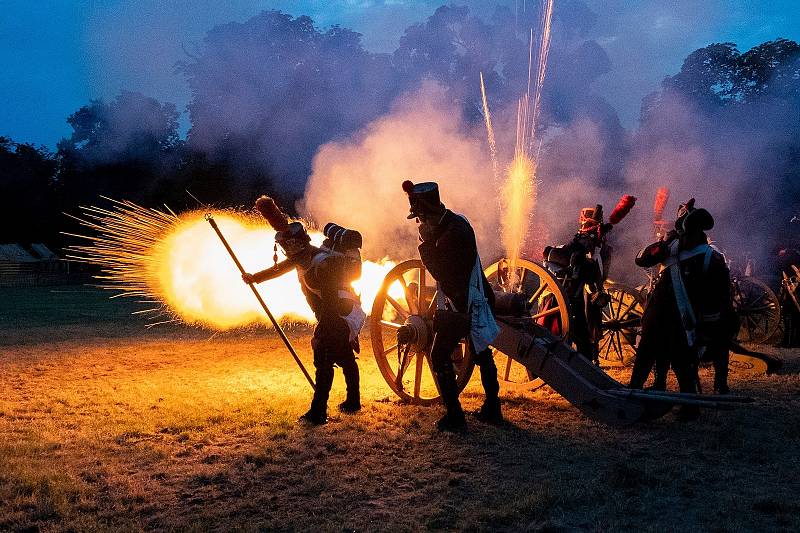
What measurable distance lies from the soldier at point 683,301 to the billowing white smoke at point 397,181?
5043 mm

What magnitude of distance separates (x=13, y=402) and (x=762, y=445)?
553 cm

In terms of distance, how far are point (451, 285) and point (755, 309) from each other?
222 inches

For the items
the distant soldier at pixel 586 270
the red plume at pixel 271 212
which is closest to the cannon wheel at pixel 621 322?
the distant soldier at pixel 586 270

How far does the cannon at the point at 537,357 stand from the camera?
14.3ft

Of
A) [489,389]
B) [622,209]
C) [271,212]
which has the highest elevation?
[622,209]

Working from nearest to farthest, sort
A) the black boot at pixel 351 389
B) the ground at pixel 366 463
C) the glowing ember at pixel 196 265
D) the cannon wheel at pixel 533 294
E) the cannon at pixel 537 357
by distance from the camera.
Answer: the ground at pixel 366 463, the cannon at pixel 537 357, the black boot at pixel 351 389, the cannon wheel at pixel 533 294, the glowing ember at pixel 196 265

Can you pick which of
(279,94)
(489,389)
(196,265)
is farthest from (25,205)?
(489,389)

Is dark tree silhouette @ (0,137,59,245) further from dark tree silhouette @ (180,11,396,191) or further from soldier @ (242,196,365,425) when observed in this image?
soldier @ (242,196,365,425)

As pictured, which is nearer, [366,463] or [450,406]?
[366,463]

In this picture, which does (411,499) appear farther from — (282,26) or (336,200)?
(282,26)

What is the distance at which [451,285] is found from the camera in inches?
181

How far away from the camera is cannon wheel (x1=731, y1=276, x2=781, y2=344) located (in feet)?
27.6

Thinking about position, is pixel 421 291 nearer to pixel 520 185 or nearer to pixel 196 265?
pixel 196 265

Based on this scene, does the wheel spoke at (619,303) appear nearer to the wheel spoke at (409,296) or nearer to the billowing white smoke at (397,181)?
the wheel spoke at (409,296)
